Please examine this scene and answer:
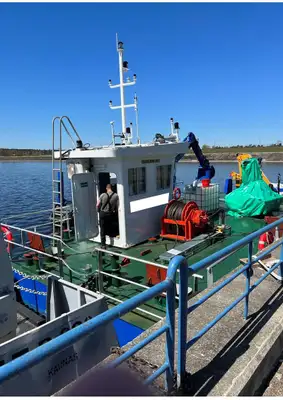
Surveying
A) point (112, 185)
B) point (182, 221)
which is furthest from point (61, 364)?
point (112, 185)

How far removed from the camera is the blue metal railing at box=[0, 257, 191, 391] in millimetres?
1333

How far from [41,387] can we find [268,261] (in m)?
3.81

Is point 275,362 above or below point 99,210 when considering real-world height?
below

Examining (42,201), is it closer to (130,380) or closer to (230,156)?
(130,380)

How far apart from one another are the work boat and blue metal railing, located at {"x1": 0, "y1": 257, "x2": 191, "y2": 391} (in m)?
2.33

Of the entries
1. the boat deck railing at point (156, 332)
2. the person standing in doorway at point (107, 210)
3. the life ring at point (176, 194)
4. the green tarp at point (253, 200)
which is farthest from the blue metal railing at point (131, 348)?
the green tarp at point (253, 200)

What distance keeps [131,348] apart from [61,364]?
228 cm

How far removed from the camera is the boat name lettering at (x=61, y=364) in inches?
140

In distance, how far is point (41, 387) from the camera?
3484 mm

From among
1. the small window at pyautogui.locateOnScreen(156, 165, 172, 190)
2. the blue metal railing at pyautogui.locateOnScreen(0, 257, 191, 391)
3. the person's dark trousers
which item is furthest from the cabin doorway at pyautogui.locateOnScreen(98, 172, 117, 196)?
the blue metal railing at pyautogui.locateOnScreen(0, 257, 191, 391)

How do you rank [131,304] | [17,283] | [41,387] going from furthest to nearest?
[17,283], [41,387], [131,304]

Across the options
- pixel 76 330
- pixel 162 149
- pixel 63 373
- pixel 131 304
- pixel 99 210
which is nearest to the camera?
pixel 76 330

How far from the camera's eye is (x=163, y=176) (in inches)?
346

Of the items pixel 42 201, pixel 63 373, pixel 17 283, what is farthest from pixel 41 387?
pixel 42 201
